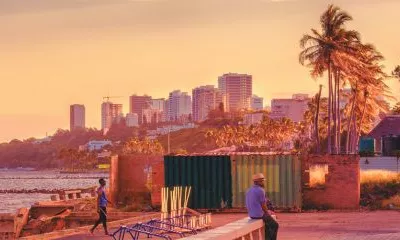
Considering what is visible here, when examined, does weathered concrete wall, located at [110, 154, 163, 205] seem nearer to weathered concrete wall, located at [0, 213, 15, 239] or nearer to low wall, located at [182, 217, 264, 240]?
weathered concrete wall, located at [0, 213, 15, 239]

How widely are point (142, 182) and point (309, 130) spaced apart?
5311 inches

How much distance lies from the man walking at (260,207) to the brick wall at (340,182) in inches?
783

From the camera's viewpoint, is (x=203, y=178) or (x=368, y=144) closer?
(x=203, y=178)

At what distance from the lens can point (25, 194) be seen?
7603 inches

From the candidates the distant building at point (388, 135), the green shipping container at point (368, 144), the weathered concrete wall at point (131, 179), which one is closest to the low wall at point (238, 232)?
the weathered concrete wall at point (131, 179)

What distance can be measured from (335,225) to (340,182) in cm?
799

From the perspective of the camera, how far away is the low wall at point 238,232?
18.7 metres

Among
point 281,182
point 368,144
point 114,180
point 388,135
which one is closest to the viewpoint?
point 281,182

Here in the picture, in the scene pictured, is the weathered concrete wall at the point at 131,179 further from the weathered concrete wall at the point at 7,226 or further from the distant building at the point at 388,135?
the distant building at the point at 388,135

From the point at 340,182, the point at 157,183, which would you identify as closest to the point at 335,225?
the point at 340,182

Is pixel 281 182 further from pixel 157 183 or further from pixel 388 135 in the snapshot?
pixel 388 135

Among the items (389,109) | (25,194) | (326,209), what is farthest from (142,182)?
(25,194)

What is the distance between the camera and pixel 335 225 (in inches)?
1310

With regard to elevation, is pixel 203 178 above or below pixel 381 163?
below
